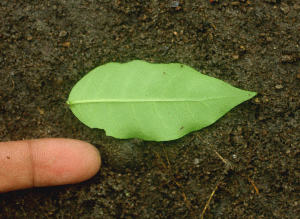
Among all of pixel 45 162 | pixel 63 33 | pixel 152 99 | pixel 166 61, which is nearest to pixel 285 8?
pixel 166 61

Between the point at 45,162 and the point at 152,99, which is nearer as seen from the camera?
the point at 152,99

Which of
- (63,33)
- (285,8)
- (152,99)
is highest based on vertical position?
(285,8)

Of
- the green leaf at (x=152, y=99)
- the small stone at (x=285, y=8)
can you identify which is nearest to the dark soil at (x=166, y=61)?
the small stone at (x=285, y=8)

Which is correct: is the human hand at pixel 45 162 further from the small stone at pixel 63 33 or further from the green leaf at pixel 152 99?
the small stone at pixel 63 33

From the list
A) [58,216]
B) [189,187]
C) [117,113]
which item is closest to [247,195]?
[189,187]

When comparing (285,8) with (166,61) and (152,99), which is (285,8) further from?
(152,99)

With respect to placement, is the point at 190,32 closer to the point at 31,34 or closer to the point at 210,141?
the point at 210,141

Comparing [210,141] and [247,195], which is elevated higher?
[210,141]

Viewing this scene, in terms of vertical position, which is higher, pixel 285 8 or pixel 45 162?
pixel 285 8
